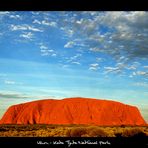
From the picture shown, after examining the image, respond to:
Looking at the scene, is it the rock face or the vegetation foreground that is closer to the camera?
the vegetation foreground

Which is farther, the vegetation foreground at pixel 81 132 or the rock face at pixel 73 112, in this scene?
the rock face at pixel 73 112

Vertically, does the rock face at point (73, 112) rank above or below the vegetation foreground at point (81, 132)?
above

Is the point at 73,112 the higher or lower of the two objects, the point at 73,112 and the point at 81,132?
the higher

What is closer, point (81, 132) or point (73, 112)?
point (81, 132)

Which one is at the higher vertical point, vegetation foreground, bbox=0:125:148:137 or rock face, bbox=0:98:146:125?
rock face, bbox=0:98:146:125
